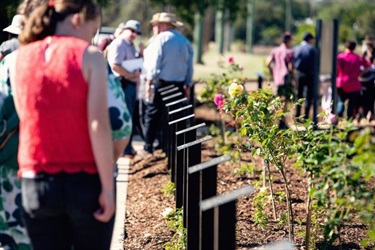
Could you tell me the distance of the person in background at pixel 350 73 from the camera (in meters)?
14.9

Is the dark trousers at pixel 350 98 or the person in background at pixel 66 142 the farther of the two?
the dark trousers at pixel 350 98

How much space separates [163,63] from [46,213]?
709 centimetres

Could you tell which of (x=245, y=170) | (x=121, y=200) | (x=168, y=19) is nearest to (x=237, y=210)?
(x=121, y=200)

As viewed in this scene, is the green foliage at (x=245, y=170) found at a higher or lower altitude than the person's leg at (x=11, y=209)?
lower

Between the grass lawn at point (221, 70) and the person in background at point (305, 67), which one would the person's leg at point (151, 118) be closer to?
the person in background at point (305, 67)

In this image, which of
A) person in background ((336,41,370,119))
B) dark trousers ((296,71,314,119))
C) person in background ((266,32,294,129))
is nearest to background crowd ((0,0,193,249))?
person in background ((336,41,370,119))

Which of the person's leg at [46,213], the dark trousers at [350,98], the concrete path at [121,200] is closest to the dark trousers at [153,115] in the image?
the concrete path at [121,200]

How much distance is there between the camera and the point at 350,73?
49.0 ft

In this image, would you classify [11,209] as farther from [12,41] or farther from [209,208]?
[12,41]

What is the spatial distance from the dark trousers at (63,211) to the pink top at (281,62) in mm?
11885

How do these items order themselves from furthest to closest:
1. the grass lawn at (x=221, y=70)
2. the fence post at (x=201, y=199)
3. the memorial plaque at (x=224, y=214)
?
the grass lawn at (x=221, y=70) → the fence post at (x=201, y=199) → the memorial plaque at (x=224, y=214)

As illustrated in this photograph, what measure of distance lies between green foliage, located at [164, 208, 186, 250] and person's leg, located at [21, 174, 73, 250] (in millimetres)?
2409

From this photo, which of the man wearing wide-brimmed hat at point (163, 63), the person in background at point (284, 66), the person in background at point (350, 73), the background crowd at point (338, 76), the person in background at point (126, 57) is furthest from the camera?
the person in background at point (284, 66)

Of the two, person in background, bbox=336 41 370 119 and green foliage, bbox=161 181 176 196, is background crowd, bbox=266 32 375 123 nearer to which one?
person in background, bbox=336 41 370 119
